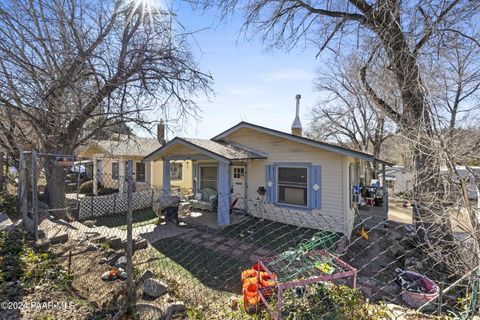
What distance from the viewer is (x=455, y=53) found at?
17.8ft

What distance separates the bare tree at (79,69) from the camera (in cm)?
571

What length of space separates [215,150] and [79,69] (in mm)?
4708

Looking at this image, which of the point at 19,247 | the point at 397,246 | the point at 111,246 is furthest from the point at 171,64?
the point at 397,246

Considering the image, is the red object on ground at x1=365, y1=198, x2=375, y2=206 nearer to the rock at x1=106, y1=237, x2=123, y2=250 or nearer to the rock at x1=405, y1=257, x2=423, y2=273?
the rock at x1=405, y1=257, x2=423, y2=273

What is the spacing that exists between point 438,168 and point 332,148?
4.82 metres

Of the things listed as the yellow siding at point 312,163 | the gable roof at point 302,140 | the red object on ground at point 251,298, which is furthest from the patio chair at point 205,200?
the red object on ground at point 251,298

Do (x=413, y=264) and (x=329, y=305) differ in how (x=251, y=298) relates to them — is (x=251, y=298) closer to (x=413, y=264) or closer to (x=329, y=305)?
(x=329, y=305)

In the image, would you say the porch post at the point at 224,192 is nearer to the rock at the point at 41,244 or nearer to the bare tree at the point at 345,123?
the rock at the point at 41,244

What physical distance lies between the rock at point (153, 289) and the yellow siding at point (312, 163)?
526 cm

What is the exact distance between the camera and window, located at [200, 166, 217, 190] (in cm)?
1184

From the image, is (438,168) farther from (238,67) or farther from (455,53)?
(238,67)

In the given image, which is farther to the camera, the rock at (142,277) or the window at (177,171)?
the window at (177,171)

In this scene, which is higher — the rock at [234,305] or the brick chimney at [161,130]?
the brick chimney at [161,130]

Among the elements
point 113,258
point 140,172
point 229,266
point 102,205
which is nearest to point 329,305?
point 229,266
